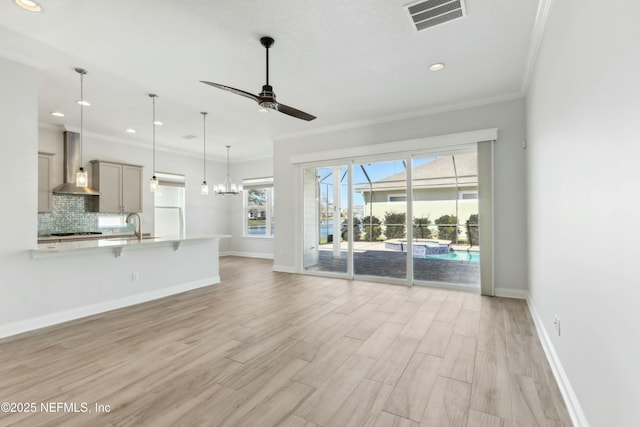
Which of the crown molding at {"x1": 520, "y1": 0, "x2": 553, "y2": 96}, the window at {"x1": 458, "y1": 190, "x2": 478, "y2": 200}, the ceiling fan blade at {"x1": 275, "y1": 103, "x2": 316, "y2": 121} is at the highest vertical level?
the crown molding at {"x1": 520, "y1": 0, "x2": 553, "y2": 96}

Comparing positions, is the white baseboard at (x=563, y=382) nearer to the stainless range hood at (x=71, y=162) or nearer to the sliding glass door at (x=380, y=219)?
the sliding glass door at (x=380, y=219)

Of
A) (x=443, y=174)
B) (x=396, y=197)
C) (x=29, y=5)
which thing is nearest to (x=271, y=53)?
(x=29, y=5)

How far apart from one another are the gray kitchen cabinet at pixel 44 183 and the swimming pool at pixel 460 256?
705 cm

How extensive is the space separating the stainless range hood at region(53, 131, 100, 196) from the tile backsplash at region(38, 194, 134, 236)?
1.18 ft

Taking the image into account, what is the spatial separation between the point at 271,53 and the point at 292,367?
10.3 ft

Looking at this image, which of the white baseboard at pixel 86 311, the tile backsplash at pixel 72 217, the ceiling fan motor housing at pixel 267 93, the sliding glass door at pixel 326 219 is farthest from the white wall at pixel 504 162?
the tile backsplash at pixel 72 217

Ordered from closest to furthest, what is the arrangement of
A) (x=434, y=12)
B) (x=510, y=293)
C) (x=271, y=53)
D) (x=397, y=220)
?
(x=434, y=12) → (x=271, y=53) → (x=510, y=293) → (x=397, y=220)

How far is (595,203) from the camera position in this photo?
5.19 feet

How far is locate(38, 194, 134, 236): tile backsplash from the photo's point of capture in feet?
19.1

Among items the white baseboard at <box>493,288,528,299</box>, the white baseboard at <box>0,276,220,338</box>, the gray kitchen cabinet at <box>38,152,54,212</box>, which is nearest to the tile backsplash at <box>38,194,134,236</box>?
the gray kitchen cabinet at <box>38,152,54,212</box>

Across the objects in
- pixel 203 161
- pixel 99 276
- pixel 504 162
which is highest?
pixel 203 161

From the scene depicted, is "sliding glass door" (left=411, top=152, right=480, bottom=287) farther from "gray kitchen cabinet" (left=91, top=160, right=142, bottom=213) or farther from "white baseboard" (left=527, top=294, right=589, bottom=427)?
"gray kitchen cabinet" (left=91, top=160, right=142, bottom=213)

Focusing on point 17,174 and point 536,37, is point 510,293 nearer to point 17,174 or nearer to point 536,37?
point 536,37

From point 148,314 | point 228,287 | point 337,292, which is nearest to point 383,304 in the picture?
point 337,292
